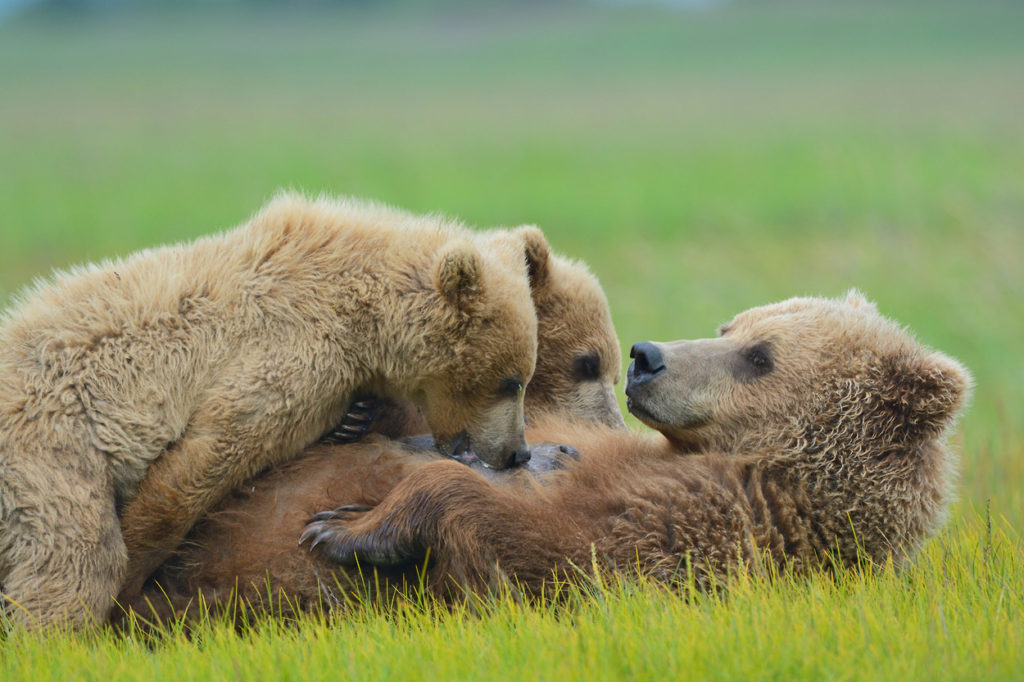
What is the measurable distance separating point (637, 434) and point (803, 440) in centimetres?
99

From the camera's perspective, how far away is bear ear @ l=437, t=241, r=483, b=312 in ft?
19.3

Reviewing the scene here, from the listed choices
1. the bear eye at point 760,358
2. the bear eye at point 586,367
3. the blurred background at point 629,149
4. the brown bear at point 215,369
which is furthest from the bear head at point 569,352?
the blurred background at point 629,149

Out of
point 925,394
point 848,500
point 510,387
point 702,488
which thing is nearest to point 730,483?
point 702,488

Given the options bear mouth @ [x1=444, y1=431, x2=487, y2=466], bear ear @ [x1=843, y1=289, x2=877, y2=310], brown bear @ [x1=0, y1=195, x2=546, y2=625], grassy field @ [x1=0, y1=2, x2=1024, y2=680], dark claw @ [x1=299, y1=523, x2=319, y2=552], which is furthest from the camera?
bear mouth @ [x1=444, y1=431, x2=487, y2=466]

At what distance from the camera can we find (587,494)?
522 centimetres

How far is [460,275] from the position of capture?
233 inches

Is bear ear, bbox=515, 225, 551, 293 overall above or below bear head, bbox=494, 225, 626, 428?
above

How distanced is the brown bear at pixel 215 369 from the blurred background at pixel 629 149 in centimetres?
319

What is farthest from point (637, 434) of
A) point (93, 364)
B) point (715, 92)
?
point (715, 92)

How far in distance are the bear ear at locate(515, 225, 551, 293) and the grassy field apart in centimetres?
209

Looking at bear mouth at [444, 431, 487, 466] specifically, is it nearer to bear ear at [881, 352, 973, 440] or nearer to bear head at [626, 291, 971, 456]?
bear head at [626, 291, 971, 456]

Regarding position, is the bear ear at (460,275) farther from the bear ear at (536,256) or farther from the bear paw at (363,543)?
the bear paw at (363,543)

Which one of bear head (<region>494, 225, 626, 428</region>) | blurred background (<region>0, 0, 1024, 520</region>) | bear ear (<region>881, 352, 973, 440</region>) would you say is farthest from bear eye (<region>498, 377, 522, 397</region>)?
blurred background (<region>0, 0, 1024, 520</region>)

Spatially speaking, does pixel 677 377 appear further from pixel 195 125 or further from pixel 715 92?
pixel 715 92
